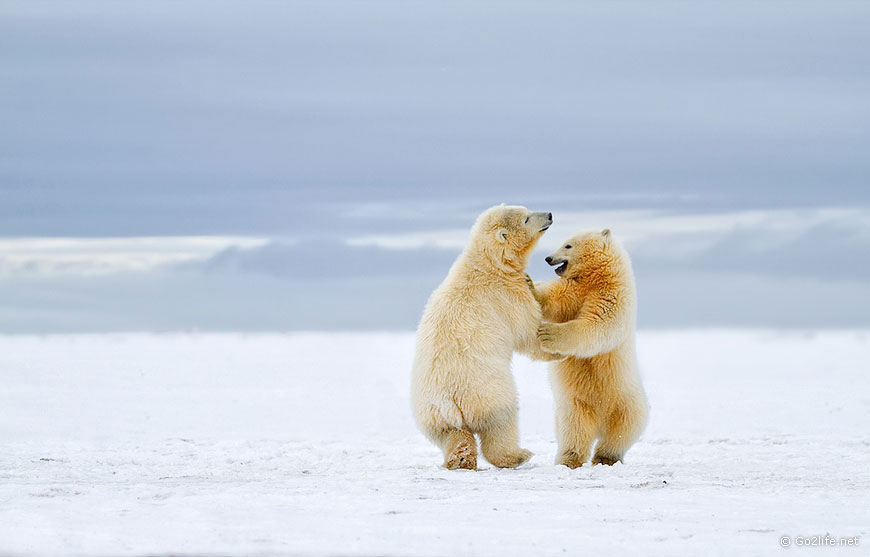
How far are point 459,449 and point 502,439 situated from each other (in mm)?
313

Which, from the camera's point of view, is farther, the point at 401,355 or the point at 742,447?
the point at 401,355

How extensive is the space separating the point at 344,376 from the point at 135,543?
11.0 m

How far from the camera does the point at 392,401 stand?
13.8 m

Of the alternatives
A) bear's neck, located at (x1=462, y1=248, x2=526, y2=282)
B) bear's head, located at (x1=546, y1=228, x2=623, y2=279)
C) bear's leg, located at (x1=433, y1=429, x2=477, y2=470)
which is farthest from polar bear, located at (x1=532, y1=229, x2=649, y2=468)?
bear's leg, located at (x1=433, y1=429, x2=477, y2=470)

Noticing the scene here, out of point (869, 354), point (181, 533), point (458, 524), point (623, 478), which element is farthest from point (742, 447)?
point (869, 354)

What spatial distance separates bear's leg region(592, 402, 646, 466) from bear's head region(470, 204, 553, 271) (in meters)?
1.34

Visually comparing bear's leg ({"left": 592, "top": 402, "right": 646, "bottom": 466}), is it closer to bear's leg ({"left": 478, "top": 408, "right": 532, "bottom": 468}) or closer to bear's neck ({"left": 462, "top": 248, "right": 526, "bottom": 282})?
bear's leg ({"left": 478, "top": 408, "right": 532, "bottom": 468})

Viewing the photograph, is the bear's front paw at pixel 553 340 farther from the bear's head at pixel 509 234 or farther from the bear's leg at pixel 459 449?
the bear's leg at pixel 459 449

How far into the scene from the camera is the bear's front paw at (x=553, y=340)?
294 inches

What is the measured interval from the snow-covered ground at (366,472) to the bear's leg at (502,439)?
0.51 ft

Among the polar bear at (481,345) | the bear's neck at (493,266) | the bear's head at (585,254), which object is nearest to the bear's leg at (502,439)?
the polar bear at (481,345)

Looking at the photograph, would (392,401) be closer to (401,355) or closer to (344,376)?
(344,376)

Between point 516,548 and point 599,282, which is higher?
point 599,282

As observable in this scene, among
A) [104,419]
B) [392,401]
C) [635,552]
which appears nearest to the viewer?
[635,552]
